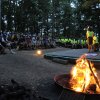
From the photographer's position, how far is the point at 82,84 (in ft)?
31.8

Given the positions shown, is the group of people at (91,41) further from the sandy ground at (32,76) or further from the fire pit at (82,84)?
the fire pit at (82,84)

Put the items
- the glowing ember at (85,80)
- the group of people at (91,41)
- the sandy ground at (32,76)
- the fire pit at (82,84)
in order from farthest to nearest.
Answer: the group of people at (91,41)
the sandy ground at (32,76)
the glowing ember at (85,80)
the fire pit at (82,84)

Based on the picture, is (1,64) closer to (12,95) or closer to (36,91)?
(36,91)

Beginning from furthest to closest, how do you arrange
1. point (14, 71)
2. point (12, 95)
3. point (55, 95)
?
point (14, 71) → point (55, 95) → point (12, 95)

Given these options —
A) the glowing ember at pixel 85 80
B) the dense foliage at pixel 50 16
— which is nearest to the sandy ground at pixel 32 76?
the glowing ember at pixel 85 80

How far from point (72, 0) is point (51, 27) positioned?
33.1 ft

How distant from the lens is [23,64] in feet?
53.1

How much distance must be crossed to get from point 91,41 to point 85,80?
12.8m

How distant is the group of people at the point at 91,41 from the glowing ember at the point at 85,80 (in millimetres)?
11770

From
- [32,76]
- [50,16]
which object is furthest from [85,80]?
[50,16]

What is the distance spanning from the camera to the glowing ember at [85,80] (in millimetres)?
9461

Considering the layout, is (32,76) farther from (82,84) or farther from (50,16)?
(50,16)

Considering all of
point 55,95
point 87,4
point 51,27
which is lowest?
point 55,95

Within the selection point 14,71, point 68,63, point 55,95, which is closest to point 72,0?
point 68,63
